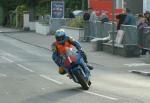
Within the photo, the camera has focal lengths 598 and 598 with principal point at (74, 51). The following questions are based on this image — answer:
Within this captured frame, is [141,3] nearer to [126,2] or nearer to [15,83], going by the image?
[126,2]

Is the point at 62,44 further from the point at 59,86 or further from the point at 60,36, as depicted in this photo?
the point at 59,86

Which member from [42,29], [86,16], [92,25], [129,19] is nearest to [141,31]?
[129,19]

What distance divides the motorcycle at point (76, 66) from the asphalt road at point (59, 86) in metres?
0.25

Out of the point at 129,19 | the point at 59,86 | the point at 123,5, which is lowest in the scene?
the point at 59,86

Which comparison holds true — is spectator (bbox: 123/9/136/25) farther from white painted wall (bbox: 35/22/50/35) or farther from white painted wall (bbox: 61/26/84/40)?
white painted wall (bbox: 35/22/50/35)

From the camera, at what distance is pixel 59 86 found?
612 inches

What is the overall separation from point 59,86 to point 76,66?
107cm

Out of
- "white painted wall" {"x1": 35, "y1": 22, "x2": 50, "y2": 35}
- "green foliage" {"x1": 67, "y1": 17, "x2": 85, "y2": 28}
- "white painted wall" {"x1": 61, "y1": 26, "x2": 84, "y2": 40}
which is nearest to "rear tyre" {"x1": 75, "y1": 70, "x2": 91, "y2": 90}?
"white painted wall" {"x1": 61, "y1": 26, "x2": 84, "y2": 40}

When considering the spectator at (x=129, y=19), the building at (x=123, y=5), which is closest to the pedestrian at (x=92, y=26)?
the building at (x=123, y=5)

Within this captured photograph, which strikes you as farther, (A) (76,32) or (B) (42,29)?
(B) (42,29)

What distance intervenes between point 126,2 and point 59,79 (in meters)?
21.7

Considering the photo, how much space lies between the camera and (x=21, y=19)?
2299 inches

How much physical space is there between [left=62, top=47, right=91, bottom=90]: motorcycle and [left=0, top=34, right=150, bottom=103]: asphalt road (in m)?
0.25

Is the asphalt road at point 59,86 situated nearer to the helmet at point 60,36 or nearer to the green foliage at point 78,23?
the helmet at point 60,36
